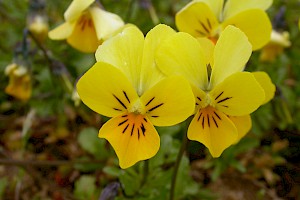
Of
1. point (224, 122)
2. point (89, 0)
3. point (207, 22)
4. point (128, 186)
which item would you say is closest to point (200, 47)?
point (224, 122)

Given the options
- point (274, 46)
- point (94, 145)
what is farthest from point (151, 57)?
point (274, 46)

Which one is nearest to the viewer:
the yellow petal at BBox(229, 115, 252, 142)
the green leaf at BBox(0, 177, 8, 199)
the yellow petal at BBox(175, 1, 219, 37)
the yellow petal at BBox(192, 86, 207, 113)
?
the yellow petal at BBox(192, 86, 207, 113)

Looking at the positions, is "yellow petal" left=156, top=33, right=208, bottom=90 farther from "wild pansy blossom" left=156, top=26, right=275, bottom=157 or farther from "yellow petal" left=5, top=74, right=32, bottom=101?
"yellow petal" left=5, top=74, right=32, bottom=101

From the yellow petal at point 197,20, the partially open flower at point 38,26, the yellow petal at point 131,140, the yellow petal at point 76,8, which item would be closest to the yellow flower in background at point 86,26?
the yellow petal at point 76,8

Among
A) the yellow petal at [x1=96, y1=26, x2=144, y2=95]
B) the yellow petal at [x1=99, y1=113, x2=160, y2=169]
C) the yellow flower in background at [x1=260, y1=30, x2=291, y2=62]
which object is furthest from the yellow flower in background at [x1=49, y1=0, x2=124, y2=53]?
the yellow flower in background at [x1=260, y1=30, x2=291, y2=62]

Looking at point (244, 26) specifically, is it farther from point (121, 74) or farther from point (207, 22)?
point (121, 74)

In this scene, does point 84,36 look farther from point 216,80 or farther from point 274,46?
point 274,46
